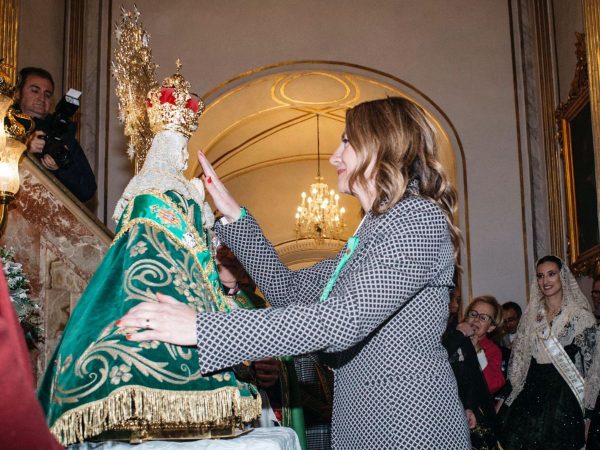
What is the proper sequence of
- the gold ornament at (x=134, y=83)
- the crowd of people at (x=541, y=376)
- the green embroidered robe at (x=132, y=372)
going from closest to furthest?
the green embroidered robe at (x=132, y=372) → the gold ornament at (x=134, y=83) → the crowd of people at (x=541, y=376)

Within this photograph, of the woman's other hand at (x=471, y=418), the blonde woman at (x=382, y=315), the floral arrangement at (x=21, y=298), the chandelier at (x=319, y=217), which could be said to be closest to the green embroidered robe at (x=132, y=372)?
the blonde woman at (x=382, y=315)

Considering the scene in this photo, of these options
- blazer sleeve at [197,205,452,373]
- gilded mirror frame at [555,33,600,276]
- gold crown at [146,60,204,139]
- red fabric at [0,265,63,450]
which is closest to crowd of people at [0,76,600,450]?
blazer sleeve at [197,205,452,373]

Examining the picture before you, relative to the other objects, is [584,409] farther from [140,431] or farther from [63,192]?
[140,431]

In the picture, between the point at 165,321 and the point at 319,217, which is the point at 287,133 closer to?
the point at 319,217

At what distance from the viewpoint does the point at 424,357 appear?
6.58ft

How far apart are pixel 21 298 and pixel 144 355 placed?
6.78ft

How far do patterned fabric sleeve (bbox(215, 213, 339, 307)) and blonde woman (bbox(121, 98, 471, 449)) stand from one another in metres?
0.41

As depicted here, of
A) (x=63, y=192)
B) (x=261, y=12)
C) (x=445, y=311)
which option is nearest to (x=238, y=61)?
(x=261, y=12)

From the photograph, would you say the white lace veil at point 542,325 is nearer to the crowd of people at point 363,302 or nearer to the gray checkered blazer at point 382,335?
the crowd of people at point 363,302

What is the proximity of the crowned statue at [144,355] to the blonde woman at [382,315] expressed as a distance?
121 millimetres

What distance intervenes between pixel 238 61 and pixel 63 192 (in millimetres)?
5362

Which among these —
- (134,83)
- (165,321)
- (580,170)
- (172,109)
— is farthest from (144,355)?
(580,170)

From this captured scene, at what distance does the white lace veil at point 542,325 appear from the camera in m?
5.96

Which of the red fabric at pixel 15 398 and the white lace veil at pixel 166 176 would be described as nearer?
the red fabric at pixel 15 398
